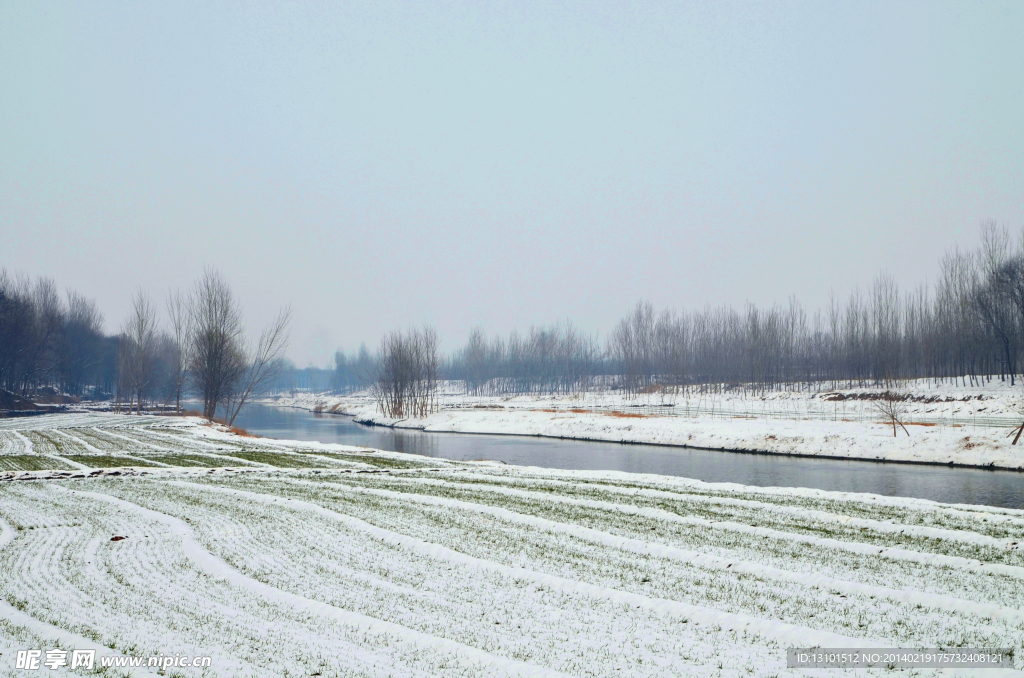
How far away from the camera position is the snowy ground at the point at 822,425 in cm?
2375

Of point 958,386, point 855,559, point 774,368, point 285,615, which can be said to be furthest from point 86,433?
point 774,368

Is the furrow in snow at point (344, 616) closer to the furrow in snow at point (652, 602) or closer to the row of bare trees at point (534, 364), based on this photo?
the furrow in snow at point (652, 602)

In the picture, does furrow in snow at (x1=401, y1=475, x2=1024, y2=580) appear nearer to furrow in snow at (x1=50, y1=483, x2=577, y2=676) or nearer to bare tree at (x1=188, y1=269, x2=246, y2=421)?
furrow in snow at (x1=50, y1=483, x2=577, y2=676)

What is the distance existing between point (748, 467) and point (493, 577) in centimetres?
1897

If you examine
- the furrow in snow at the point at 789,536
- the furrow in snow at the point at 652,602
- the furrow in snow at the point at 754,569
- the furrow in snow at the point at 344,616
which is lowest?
the furrow in snow at the point at 789,536

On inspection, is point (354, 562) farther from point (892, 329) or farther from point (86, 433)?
point (892, 329)

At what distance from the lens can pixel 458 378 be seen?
500 ft

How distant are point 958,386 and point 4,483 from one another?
2251 inches

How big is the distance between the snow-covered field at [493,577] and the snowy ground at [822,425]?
48.8 feet

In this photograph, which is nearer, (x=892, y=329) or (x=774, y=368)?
(x=892, y=329)

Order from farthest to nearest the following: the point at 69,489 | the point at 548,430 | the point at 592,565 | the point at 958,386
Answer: the point at 958,386 < the point at 548,430 < the point at 69,489 < the point at 592,565

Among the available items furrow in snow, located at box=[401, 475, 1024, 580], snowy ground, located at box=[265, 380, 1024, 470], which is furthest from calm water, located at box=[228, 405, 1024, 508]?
furrow in snow, located at box=[401, 475, 1024, 580]

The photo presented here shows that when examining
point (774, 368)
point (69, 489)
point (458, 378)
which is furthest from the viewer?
point (458, 378)

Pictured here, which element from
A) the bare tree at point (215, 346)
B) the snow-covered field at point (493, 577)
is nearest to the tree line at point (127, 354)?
the bare tree at point (215, 346)
